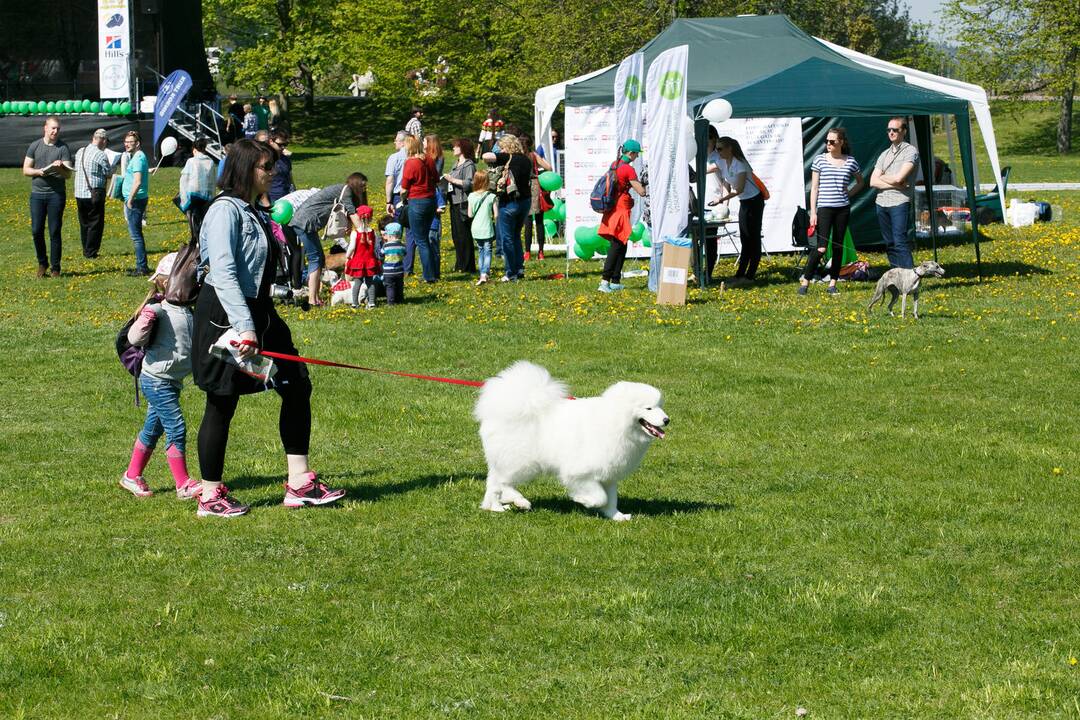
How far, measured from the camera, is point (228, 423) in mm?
6930

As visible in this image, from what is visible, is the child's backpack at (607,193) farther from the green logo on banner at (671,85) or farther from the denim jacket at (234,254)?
the denim jacket at (234,254)

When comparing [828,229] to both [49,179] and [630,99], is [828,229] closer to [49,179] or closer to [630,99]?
[630,99]

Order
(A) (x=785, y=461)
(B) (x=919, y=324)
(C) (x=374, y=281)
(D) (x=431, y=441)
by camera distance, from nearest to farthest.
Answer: (A) (x=785, y=461) → (D) (x=431, y=441) → (B) (x=919, y=324) → (C) (x=374, y=281)

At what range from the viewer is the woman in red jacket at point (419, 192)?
54.2 ft

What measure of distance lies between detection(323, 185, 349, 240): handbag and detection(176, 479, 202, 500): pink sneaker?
26.3 feet

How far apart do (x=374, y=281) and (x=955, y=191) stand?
1149 cm

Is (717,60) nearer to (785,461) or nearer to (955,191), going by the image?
(955,191)

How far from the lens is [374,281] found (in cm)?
1541

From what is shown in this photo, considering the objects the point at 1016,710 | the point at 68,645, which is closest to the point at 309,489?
the point at 68,645

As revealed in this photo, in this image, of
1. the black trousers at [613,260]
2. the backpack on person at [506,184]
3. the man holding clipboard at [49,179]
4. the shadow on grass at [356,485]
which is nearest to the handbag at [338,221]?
the backpack on person at [506,184]

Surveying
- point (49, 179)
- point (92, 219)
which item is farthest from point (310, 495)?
point (92, 219)

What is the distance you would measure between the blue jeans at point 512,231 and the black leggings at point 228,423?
33.4ft

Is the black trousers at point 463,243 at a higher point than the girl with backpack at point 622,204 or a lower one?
lower

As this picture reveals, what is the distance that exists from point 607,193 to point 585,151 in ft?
13.6
